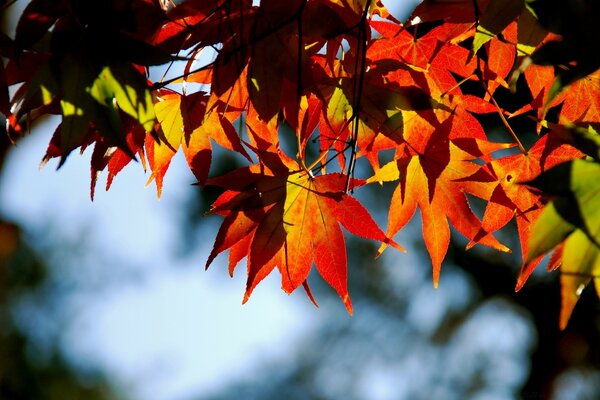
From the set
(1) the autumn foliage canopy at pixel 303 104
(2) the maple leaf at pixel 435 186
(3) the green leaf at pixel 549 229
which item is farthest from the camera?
(2) the maple leaf at pixel 435 186

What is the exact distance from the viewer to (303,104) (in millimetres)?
668

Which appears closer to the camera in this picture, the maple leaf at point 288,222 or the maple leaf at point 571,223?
the maple leaf at point 571,223

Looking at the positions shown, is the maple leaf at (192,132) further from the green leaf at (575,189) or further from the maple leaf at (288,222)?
the green leaf at (575,189)

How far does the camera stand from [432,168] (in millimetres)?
614

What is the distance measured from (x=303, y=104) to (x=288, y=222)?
124mm

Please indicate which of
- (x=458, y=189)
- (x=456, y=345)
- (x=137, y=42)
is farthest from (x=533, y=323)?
(x=137, y=42)

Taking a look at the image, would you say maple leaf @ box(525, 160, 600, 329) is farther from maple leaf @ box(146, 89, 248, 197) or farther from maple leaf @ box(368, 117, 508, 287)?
maple leaf @ box(146, 89, 248, 197)

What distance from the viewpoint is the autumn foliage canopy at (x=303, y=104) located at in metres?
0.48

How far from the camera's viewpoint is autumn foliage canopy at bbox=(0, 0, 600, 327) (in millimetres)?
477

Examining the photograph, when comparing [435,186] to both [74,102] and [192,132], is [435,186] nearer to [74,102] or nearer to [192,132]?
[192,132]

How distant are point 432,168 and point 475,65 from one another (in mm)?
117

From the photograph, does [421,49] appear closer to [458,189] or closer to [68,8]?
[458,189]

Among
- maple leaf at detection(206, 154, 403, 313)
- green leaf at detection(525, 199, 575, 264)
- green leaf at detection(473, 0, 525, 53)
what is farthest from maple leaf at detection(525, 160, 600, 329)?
maple leaf at detection(206, 154, 403, 313)

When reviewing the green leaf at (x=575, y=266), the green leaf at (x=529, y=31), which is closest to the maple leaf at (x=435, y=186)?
the green leaf at (x=529, y=31)
